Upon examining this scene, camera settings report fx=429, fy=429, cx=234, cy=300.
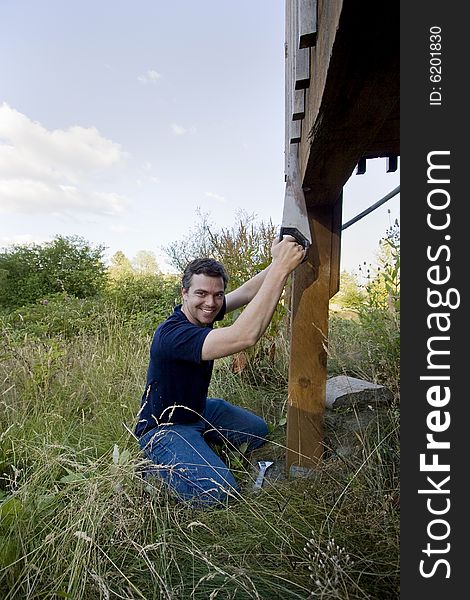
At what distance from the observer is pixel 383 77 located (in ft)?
3.30

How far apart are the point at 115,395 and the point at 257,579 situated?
92.3 inches

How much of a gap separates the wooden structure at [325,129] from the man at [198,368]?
0.91 feet

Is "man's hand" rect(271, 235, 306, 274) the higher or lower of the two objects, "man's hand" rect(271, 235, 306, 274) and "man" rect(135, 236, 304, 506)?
the higher

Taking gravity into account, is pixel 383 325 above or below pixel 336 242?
below

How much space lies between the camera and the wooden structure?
34.4 inches

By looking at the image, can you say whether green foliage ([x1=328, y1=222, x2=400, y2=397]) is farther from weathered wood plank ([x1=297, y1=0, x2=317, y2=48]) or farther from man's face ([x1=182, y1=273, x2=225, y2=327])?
weathered wood plank ([x1=297, y1=0, x2=317, y2=48])

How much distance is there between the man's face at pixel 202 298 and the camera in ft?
8.07

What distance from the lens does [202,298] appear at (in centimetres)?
247

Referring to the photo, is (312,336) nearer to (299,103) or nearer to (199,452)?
(199,452)

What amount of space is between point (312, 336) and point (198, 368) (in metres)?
0.69

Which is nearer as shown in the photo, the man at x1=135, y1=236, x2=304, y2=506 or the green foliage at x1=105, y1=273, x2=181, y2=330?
the man at x1=135, y1=236, x2=304, y2=506

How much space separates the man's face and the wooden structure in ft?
1.63

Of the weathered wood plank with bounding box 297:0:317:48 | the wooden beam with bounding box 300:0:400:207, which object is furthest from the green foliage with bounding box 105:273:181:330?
the weathered wood plank with bounding box 297:0:317:48

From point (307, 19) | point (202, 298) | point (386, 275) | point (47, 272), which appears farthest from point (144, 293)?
point (307, 19)
